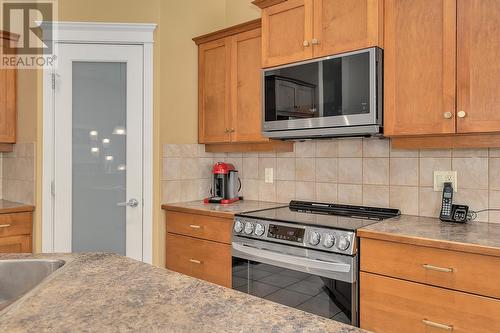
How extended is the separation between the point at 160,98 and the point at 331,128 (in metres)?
1.53

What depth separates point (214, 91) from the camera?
317 centimetres

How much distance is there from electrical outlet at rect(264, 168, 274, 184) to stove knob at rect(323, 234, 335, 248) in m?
1.15

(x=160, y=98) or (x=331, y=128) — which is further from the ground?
(x=160, y=98)

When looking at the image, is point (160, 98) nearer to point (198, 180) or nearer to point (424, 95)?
point (198, 180)

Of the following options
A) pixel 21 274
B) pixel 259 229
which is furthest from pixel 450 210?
pixel 21 274

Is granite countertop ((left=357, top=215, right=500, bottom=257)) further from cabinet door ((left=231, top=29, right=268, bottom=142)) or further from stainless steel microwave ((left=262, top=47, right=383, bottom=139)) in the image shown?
cabinet door ((left=231, top=29, right=268, bottom=142))

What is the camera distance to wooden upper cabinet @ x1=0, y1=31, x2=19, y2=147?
3.19m

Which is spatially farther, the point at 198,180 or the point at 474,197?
the point at 198,180

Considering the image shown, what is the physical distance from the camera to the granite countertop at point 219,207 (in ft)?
8.64

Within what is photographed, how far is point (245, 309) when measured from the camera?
892mm

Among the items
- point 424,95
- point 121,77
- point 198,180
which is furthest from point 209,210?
point 424,95

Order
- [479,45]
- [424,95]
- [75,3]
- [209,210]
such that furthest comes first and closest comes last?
[75,3] < [209,210] < [424,95] < [479,45]

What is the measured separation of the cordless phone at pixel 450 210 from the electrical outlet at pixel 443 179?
71 mm

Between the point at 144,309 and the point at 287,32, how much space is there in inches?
83.2
